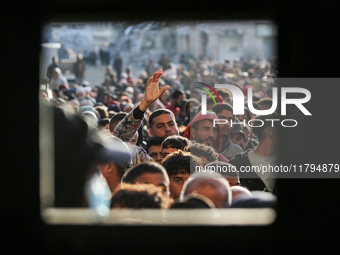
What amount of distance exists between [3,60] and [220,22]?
3.20ft

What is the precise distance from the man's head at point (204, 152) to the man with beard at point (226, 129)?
47mm

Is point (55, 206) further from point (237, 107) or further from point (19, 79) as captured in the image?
point (237, 107)

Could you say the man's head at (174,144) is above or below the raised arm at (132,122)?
below

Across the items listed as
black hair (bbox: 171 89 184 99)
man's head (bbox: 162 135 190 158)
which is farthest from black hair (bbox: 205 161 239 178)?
black hair (bbox: 171 89 184 99)

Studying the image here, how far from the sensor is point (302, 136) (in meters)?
2.30

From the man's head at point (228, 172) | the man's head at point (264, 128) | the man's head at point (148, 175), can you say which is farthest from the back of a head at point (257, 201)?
the man's head at point (148, 175)

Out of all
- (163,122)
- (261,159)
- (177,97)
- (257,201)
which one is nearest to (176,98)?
(177,97)

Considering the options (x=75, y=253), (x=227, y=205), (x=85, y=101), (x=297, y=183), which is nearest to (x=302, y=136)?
(x=297, y=183)

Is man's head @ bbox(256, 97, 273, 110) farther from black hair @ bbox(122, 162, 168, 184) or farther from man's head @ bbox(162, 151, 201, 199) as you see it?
black hair @ bbox(122, 162, 168, 184)

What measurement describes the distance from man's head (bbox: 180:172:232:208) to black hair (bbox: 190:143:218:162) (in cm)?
13

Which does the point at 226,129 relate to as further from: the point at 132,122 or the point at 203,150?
the point at 132,122

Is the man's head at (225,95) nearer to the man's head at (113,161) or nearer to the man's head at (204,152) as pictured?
the man's head at (204,152)

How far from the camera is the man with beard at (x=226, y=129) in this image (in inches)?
99.3

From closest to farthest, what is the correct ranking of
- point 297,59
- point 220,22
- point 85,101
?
point 297,59
point 220,22
point 85,101
